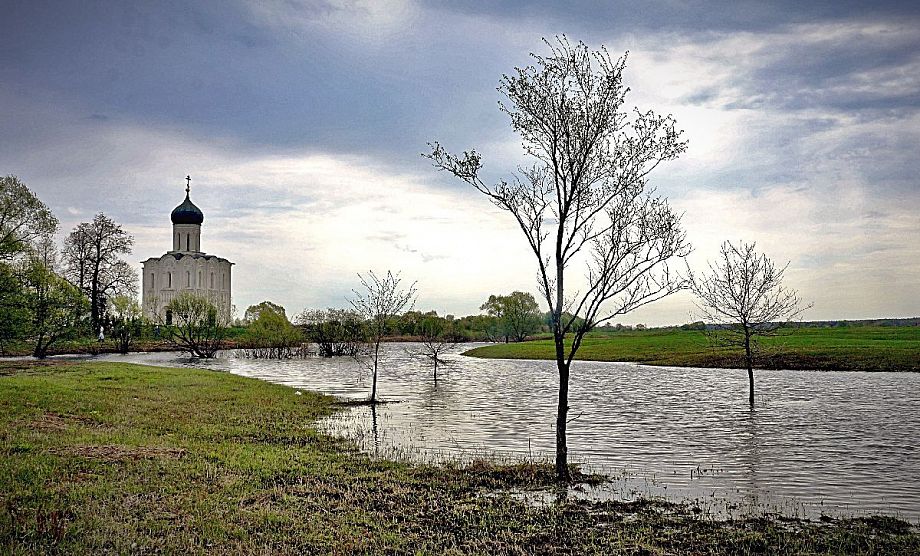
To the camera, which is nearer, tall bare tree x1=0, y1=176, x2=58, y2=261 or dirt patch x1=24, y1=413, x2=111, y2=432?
dirt patch x1=24, y1=413, x2=111, y2=432

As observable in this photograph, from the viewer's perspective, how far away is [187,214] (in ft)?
408

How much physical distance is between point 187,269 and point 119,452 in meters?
117

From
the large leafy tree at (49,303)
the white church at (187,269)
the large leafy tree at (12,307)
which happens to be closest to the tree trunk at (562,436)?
the large leafy tree at (12,307)

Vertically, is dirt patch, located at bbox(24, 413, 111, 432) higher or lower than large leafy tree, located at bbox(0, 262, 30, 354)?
lower

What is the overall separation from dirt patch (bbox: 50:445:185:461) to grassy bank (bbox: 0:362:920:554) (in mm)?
41

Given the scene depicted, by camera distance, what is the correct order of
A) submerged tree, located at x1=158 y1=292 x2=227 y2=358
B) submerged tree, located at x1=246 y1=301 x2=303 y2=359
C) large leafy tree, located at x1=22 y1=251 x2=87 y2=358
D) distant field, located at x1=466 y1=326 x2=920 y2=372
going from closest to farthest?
large leafy tree, located at x1=22 y1=251 x2=87 y2=358
distant field, located at x1=466 y1=326 x2=920 y2=372
submerged tree, located at x1=158 y1=292 x2=227 y2=358
submerged tree, located at x1=246 y1=301 x2=303 y2=359

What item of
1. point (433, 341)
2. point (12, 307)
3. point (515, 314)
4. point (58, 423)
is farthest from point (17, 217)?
point (515, 314)

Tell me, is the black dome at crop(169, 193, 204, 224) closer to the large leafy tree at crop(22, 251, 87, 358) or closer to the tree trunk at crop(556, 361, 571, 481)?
the large leafy tree at crop(22, 251, 87, 358)

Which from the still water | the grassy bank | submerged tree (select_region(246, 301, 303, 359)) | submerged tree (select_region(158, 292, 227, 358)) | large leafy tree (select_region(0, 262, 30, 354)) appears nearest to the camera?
the grassy bank

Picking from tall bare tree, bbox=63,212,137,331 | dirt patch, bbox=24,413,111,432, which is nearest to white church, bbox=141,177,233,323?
tall bare tree, bbox=63,212,137,331

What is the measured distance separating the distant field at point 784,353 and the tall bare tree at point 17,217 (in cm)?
3486

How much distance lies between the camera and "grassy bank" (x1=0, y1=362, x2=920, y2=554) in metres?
8.58

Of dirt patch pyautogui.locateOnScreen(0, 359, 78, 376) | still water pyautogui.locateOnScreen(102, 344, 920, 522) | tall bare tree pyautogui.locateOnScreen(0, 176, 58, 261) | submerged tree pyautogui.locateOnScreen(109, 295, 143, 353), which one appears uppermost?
tall bare tree pyautogui.locateOnScreen(0, 176, 58, 261)

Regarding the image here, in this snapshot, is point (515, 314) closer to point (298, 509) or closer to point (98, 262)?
point (98, 262)
